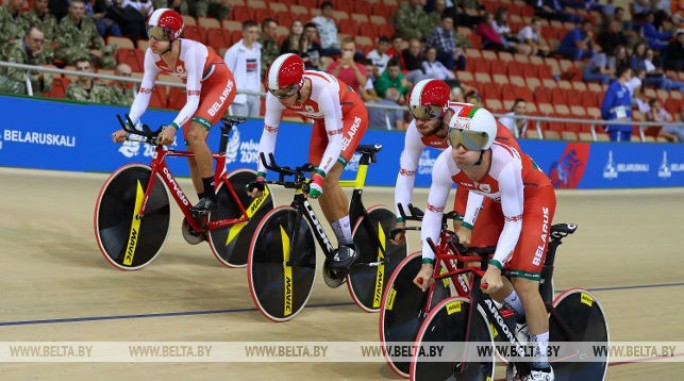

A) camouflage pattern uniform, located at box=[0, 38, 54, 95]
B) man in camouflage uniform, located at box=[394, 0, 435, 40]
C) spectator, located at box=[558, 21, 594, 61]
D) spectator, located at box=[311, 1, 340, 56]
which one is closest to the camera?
camouflage pattern uniform, located at box=[0, 38, 54, 95]

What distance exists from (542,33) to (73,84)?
11.7 m

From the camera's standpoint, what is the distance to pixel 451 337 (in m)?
4.39

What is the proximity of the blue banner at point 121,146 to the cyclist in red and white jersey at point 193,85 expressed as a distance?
4.16 m

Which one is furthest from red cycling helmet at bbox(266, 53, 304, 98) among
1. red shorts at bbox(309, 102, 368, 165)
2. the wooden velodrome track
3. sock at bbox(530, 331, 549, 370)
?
sock at bbox(530, 331, 549, 370)

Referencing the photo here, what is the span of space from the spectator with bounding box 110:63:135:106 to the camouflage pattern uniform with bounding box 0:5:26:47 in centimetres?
110

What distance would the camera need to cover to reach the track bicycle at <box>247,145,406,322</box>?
6.06 metres

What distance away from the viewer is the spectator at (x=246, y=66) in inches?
471

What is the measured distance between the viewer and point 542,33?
811 inches

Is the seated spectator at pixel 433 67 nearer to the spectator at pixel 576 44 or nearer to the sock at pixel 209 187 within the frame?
the spectator at pixel 576 44

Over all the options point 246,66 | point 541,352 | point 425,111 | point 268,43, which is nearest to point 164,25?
point 425,111

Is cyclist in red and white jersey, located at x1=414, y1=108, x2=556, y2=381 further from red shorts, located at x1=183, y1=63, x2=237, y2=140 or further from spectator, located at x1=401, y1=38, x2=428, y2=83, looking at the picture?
spectator, located at x1=401, y1=38, x2=428, y2=83

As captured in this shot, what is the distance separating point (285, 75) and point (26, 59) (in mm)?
6033

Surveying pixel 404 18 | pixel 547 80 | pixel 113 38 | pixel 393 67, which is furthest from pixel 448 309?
pixel 547 80

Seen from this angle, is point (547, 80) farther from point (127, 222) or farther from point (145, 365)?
point (145, 365)
